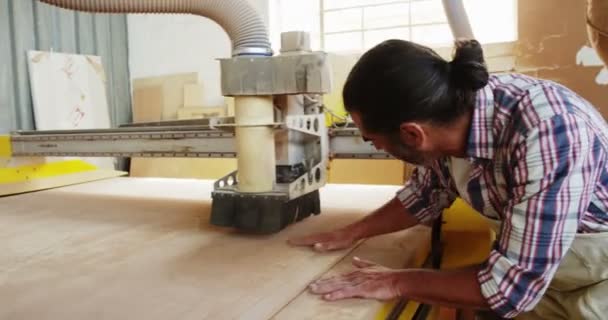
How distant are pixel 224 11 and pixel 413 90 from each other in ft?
2.04

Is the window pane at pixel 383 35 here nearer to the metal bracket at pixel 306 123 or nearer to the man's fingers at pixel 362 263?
the metal bracket at pixel 306 123

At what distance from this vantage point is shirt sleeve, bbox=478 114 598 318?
726mm

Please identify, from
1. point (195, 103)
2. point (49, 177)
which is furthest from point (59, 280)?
point (195, 103)

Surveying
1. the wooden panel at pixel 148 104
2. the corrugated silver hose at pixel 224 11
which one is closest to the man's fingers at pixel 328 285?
the corrugated silver hose at pixel 224 11

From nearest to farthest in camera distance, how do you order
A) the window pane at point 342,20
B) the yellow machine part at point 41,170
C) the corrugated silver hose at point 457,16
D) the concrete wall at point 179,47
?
1. the corrugated silver hose at point 457,16
2. the yellow machine part at point 41,170
3. the window pane at point 342,20
4. the concrete wall at point 179,47

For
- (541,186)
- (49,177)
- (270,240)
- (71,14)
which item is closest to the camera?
(541,186)

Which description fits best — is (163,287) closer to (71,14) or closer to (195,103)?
(195,103)

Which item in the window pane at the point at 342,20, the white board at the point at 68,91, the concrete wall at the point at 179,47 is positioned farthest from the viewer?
the concrete wall at the point at 179,47

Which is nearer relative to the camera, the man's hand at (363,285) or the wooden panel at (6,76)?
the man's hand at (363,285)

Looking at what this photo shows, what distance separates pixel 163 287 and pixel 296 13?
3017 mm

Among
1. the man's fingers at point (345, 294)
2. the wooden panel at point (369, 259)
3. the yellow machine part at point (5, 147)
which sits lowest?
the wooden panel at point (369, 259)

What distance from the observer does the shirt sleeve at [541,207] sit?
2.38ft

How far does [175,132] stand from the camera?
1.49 m

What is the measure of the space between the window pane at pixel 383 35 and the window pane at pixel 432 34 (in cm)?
6
